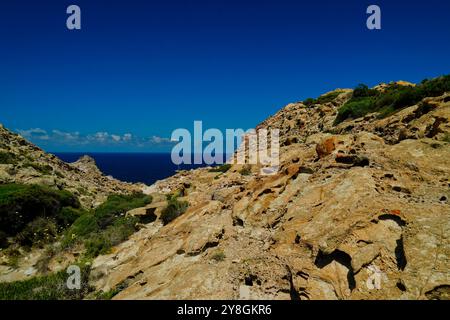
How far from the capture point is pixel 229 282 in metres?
9.16

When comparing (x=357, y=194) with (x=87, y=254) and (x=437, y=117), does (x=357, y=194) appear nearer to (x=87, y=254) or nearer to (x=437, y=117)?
(x=437, y=117)

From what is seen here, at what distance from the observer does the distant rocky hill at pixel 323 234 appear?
7.24 metres

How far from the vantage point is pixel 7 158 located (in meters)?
35.5

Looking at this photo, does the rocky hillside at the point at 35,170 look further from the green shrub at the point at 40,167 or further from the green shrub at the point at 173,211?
the green shrub at the point at 173,211

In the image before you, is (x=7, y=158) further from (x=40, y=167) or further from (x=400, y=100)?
(x=400, y=100)

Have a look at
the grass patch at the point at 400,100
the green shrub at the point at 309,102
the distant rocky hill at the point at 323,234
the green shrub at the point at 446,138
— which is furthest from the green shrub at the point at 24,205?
the green shrub at the point at 309,102

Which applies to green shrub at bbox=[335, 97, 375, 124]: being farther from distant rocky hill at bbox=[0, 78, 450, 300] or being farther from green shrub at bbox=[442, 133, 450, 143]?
green shrub at bbox=[442, 133, 450, 143]

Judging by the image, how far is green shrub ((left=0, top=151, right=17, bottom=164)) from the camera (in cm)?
3455

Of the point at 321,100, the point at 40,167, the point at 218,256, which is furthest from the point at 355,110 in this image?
Result: the point at 40,167

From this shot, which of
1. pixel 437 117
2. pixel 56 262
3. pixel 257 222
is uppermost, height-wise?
pixel 437 117

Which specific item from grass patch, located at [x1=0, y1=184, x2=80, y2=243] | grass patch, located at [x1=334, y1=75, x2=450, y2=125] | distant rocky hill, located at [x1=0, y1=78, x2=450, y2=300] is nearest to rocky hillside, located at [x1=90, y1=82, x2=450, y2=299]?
distant rocky hill, located at [x1=0, y1=78, x2=450, y2=300]

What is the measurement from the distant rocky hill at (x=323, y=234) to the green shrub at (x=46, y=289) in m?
0.61

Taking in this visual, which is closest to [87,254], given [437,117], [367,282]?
[367,282]

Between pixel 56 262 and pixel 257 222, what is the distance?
11581 millimetres
